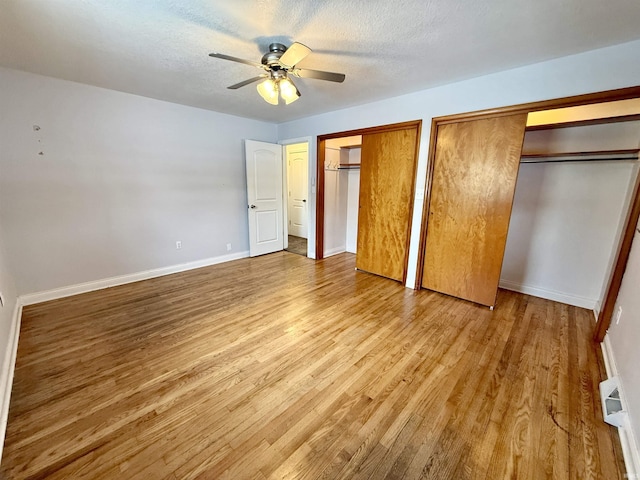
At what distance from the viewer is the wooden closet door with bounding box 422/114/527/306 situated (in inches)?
97.4

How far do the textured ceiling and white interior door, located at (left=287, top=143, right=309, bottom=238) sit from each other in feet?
9.92

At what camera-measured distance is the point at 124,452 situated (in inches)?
49.8

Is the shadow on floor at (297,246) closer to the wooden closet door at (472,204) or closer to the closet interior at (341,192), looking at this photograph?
the closet interior at (341,192)

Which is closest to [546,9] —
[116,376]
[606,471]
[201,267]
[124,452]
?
[606,471]

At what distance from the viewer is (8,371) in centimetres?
169

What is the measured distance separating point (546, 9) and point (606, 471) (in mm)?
2491

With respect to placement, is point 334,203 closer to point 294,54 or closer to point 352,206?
point 352,206

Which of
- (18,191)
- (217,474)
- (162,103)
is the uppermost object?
(162,103)

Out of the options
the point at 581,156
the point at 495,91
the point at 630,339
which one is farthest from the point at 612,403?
the point at 495,91

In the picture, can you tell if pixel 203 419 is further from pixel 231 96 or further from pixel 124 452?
pixel 231 96

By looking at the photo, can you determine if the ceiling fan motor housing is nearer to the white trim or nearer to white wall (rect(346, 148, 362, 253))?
the white trim

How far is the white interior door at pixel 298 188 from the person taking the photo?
561cm

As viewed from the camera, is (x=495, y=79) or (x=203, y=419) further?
(x=495, y=79)

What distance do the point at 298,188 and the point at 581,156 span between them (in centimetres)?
460
